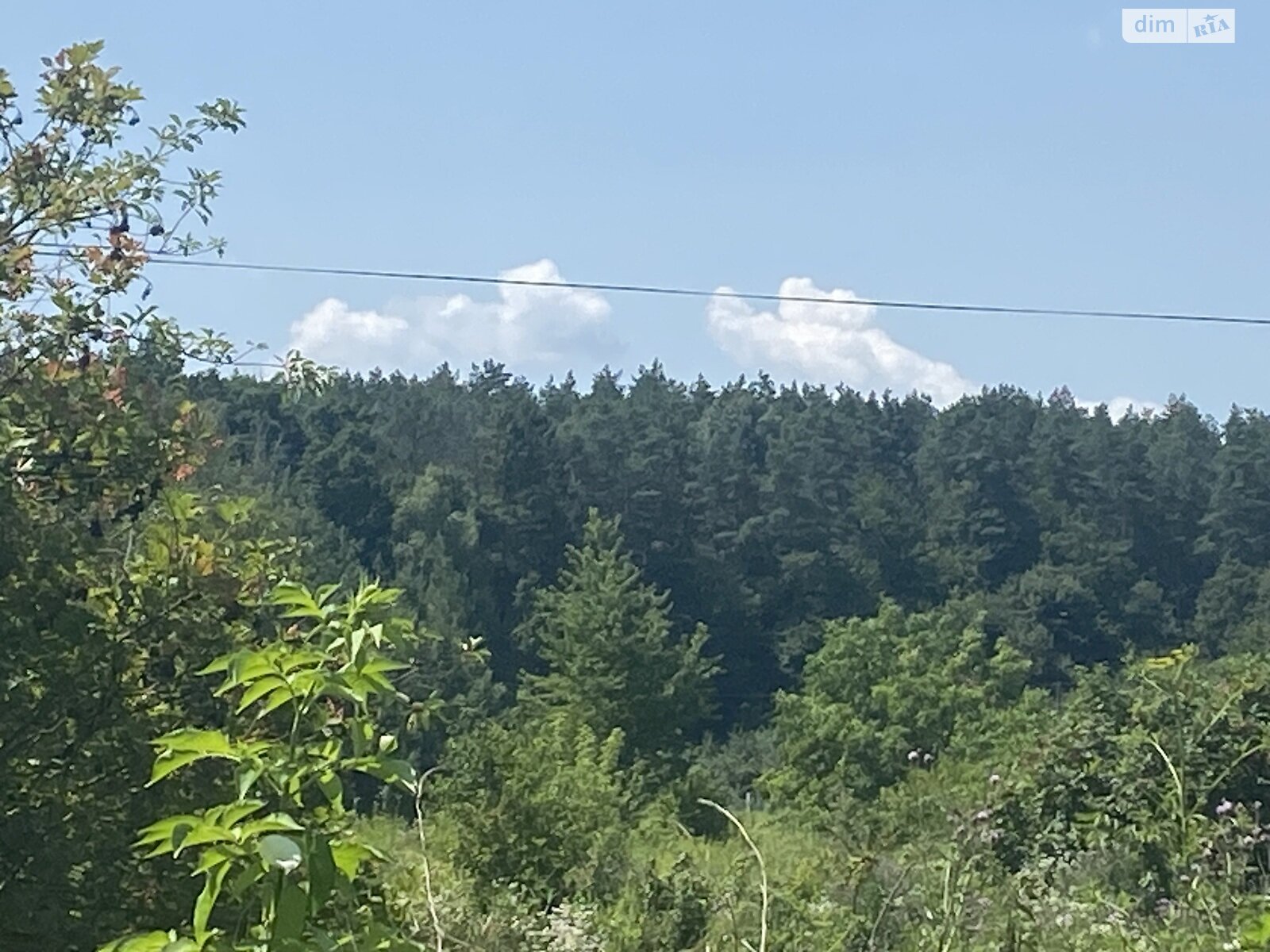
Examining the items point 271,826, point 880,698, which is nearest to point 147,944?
point 271,826

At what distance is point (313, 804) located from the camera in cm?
315

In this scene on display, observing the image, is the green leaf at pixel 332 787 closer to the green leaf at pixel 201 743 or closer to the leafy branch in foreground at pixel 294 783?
the leafy branch in foreground at pixel 294 783

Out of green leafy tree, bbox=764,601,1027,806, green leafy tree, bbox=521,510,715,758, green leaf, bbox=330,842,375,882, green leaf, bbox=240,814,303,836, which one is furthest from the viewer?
green leafy tree, bbox=521,510,715,758

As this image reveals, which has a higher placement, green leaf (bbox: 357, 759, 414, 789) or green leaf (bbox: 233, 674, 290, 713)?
green leaf (bbox: 233, 674, 290, 713)

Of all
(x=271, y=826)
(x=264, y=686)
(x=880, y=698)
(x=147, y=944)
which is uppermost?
(x=264, y=686)

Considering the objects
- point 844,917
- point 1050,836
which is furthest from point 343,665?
point 1050,836

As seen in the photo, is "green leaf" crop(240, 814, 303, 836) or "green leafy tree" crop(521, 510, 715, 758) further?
"green leafy tree" crop(521, 510, 715, 758)

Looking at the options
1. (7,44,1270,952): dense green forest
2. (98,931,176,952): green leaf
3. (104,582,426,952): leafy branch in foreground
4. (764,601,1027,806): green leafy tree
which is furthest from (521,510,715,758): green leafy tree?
(98,931,176,952): green leaf

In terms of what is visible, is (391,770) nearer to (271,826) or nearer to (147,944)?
(271,826)

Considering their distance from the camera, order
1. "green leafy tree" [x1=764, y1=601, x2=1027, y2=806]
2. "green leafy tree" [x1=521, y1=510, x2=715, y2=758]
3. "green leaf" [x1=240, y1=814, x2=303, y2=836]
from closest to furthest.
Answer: "green leaf" [x1=240, y1=814, x2=303, y2=836]
"green leafy tree" [x1=764, y1=601, x2=1027, y2=806]
"green leafy tree" [x1=521, y1=510, x2=715, y2=758]

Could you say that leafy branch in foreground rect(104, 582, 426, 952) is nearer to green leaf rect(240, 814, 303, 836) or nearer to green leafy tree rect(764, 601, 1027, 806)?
green leaf rect(240, 814, 303, 836)

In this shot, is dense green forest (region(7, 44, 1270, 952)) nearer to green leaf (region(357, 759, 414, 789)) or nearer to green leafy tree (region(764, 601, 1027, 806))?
green leaf (region(357, 759, 414, 789))

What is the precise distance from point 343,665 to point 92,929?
289 cm

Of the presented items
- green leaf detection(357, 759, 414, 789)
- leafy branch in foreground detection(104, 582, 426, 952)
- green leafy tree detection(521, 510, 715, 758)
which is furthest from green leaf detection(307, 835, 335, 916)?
green leafy tree detection(521, 510, 715, 758)
